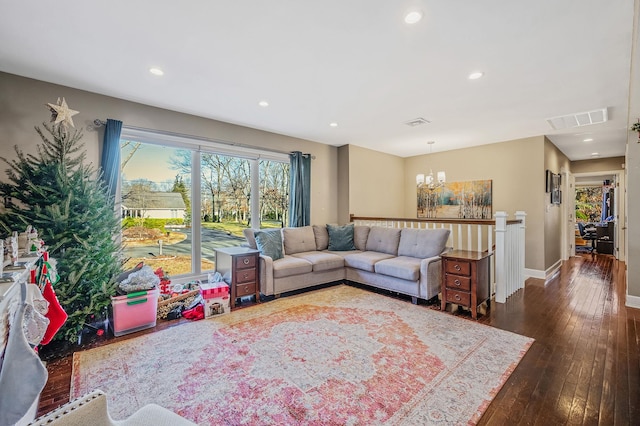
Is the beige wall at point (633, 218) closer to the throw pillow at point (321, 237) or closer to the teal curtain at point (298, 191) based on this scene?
the throw pillow at point (321, 237)

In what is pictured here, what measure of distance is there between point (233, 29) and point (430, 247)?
11.5ft

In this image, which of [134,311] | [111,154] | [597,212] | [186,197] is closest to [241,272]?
[134,311]

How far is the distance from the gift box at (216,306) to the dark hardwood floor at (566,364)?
288 millimetres

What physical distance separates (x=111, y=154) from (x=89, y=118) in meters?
0.47

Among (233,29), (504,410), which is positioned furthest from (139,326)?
(504,410)

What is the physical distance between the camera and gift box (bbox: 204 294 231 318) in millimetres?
3291

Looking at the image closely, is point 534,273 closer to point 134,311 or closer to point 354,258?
point 354,258

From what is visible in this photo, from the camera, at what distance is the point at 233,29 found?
217cm

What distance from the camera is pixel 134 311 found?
292cm

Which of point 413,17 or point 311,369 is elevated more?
point 413,17

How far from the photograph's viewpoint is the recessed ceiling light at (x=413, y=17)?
6.42 ft

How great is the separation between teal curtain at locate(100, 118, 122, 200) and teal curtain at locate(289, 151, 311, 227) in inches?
104

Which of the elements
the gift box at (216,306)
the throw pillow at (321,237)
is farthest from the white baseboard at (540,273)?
the gift box at (216,306)

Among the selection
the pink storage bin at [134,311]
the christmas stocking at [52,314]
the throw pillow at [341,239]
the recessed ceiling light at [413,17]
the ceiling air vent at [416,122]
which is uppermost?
the recessed ceiling light at [413,17]
